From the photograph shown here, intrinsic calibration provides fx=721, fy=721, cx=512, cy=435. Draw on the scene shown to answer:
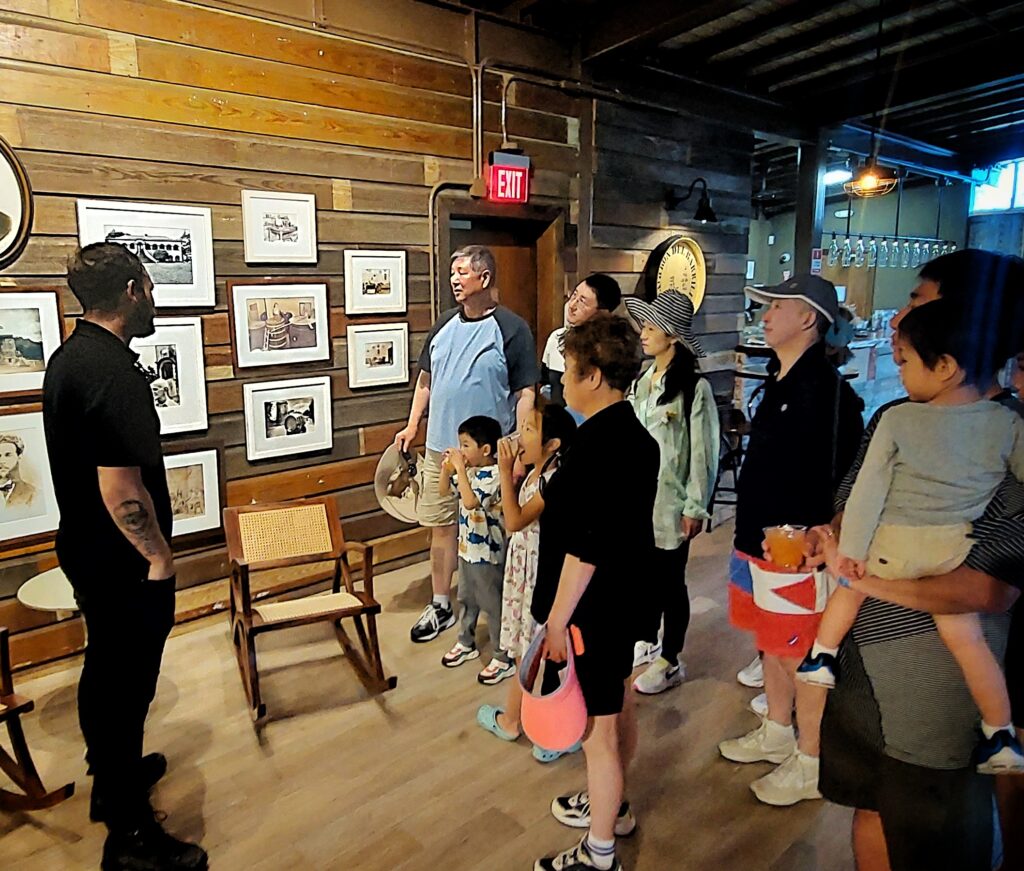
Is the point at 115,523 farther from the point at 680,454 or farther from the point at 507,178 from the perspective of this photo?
the point at 507,178

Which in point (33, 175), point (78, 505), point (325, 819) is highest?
point (33, 175)

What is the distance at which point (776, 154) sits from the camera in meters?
6.99

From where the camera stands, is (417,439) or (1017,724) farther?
(417,439)

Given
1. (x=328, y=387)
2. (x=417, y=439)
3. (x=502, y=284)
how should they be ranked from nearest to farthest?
(x=328, y=387)
(x=417, y=439)
(x=502, y=284)

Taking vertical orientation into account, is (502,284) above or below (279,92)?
below

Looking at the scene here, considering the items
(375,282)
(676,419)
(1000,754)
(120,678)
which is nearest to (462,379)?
(375,282)

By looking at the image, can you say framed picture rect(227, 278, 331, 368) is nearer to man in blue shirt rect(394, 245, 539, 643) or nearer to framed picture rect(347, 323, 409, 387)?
framed picture rect(347, 323, 409, 387)

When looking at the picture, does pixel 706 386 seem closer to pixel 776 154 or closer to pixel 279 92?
pixel 279 92

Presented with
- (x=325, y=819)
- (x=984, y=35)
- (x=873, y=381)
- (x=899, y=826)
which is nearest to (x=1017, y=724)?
(x=899, y=826)

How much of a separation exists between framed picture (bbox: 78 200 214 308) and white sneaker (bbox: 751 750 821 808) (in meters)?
2.75

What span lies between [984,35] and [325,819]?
16.4ft

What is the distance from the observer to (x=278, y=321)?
3266 millimetres

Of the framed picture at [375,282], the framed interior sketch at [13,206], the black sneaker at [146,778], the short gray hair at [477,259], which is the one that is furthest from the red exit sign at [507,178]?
the black sneaker at [146,778]

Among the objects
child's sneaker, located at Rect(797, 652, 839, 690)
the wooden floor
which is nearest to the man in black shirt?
the wooden floor
